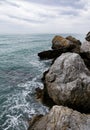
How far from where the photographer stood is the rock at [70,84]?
14.1m

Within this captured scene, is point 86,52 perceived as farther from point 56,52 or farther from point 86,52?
point 56,52

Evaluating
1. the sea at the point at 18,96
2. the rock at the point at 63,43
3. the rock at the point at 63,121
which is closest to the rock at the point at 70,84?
the sea at the point at 18,96

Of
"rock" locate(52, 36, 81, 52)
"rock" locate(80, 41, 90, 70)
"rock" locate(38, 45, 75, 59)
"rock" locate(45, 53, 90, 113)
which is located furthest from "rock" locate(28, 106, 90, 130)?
"rock" locate(52, 36, 81, 52)

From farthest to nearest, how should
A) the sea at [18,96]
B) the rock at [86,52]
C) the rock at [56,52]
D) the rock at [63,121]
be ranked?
1. the rock at [56,52]
2. the rock at [86,52]
3. the sea at [18,96]
4. the rock at [63,121]

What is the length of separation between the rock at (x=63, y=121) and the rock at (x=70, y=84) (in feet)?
7.96

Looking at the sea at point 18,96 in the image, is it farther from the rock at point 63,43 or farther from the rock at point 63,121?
the rock at point 63,43

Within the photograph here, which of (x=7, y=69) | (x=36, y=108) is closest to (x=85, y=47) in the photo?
(x=7, y=69)

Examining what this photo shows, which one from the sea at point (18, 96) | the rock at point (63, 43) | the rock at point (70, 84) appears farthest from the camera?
the rock at point (63, 43)

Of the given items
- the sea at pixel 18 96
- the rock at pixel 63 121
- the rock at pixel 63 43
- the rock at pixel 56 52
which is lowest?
the sea at pixel 18 96

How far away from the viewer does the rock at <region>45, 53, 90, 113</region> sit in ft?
46.3

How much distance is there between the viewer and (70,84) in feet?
48.0

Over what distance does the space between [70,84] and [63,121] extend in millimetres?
4168

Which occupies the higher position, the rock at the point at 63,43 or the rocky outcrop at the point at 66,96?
the rock at the point at 63,43

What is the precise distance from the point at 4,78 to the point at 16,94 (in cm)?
493
